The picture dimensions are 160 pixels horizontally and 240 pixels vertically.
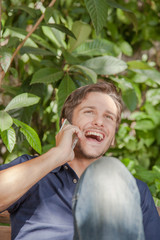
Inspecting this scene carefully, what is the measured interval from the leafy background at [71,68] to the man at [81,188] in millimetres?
233

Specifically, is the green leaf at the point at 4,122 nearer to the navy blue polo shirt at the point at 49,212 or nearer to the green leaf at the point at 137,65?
the navy blue polo shirt at the point at 49,212

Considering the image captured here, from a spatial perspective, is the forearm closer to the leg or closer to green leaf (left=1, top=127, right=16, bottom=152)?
the leg

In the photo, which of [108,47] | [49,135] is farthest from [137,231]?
[49,135]

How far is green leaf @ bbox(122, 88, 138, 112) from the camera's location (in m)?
2.05

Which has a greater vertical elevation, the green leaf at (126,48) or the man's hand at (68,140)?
the man's hand at (68,140)

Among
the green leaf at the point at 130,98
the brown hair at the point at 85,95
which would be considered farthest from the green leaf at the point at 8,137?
the green leaf at the point at 130,98

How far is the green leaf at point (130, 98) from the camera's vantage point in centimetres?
205

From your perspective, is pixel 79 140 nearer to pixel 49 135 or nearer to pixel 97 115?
pixel 97 115

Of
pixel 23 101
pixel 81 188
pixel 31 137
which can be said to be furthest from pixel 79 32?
pixel 81 188

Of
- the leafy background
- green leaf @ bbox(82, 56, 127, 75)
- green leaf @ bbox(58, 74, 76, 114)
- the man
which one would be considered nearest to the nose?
the man

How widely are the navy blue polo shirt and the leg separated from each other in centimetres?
34

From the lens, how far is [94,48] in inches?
78.7

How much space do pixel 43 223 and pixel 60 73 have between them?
32.8 inches

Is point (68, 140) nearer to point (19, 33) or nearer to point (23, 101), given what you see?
point (23, 101)
